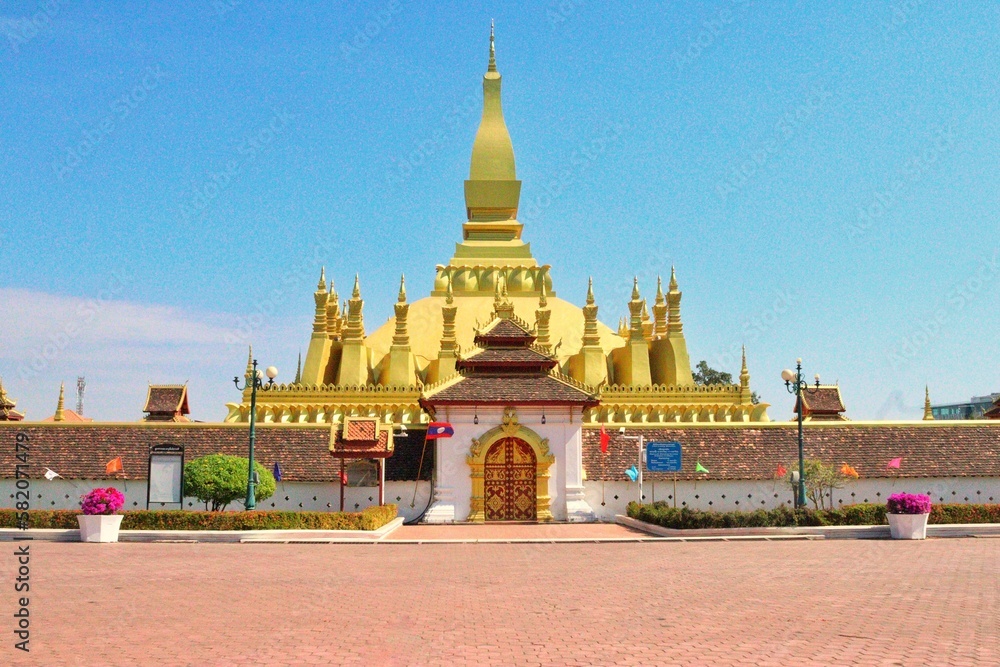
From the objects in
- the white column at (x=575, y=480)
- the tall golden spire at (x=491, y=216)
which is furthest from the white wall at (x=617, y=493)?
the tall golden spire at (x=491, y=216)

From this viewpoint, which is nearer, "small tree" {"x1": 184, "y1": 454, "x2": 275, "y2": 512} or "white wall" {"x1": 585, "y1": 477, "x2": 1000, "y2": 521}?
"small tree" {"x1": 184, "y1": 454, "x2": 275, "y2": 512}

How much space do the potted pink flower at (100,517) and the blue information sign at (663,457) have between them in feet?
49.3

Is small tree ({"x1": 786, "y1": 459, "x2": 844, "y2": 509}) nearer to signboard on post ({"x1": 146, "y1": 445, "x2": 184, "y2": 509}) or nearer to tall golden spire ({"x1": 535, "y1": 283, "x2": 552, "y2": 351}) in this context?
tall golden spire ({"x1": 535, "y1": 283, "x2": 552, "y2": 351})

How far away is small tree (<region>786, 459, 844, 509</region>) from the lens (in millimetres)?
30000

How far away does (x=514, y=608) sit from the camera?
1327cm

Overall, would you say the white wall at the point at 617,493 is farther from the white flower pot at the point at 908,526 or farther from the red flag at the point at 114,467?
the white flower pot at the point at 908,526

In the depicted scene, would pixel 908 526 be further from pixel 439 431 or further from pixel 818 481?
pixel 439 431

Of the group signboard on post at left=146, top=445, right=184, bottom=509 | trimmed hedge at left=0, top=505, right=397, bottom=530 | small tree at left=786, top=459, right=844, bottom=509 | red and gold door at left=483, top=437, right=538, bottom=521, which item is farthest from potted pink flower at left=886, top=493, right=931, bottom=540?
signboard on post at left=146, top=445, right=184, bottom=509

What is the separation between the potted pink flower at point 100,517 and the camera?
23859 millimetres

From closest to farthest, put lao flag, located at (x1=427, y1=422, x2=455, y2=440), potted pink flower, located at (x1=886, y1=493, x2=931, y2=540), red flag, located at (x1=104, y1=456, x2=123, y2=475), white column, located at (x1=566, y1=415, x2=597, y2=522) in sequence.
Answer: potted pink flower, located at (x1=886, y1=493, x2=931, y2=540) < lao flag, located at (x1=427, y1=422, x2=455, y2=440) < white column, located at (x1=566, y1=415, x2=597, y2=522) < red flag, located at (x1=104, y1=456, x2=123, y2=475)

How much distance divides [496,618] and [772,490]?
21.2 m

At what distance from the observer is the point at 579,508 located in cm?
3069

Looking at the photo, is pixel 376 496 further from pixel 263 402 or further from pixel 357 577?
pixel 357 577

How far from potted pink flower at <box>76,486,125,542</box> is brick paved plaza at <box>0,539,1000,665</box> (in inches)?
105
